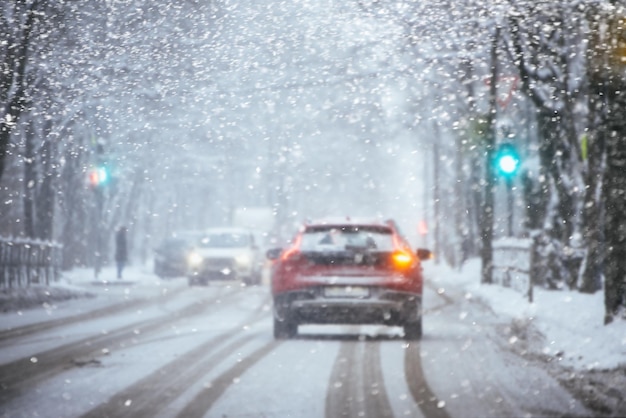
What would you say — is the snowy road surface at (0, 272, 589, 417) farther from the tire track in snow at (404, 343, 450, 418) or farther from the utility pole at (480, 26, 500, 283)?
the utility pole at (480, 26, 500, 283)

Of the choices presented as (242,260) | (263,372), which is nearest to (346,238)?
(263,372)

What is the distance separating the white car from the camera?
36.7 meters

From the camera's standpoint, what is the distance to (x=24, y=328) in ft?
62.7

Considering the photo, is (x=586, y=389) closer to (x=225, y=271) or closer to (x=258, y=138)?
(x=225, y=271)

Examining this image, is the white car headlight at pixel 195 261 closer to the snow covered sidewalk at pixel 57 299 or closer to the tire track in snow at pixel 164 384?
the snow covered sidewalk at pixel 57 299

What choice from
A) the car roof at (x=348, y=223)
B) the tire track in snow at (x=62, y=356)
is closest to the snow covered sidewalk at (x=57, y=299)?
the tire track in snow at (x=62, y=356)

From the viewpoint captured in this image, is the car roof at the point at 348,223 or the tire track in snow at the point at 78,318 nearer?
the car roof at the point at 348,223

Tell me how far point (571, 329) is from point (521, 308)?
20.4 feet

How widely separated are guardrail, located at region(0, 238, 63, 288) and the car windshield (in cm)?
590

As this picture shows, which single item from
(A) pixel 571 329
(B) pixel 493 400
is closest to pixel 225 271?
(A) pixel 571 329

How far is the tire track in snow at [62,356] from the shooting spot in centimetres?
1169

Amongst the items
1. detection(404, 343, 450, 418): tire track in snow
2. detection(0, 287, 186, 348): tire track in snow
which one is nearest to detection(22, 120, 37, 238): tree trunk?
detection(0, 287, 186, 348): tire track in snow

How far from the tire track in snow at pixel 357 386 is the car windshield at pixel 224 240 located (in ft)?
73.8

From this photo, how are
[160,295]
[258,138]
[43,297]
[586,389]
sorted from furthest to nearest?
[258,138] < [160,295] < [43,297] < [586,389]
